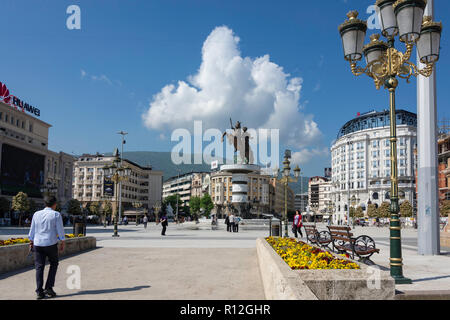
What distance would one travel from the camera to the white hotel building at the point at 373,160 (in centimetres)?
10300

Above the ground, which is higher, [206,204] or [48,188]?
[48,188]

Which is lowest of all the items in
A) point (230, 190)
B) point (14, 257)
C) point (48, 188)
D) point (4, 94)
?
point (14, 257)

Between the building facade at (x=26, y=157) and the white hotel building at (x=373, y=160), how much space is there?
233 ft

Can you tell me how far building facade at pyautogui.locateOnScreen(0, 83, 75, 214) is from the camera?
58.5 meters

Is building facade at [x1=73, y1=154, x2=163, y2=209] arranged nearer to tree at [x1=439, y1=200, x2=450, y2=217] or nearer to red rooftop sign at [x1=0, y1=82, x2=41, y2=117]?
red rooftop sign at [x1=0, y1=82, x2=41, y2=117]

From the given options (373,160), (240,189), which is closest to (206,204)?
(373,160)

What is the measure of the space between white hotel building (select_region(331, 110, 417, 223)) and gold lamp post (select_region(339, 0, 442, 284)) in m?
94.9

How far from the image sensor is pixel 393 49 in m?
8.84

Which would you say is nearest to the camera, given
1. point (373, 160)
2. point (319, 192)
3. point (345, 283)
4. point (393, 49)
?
point (345, 283)

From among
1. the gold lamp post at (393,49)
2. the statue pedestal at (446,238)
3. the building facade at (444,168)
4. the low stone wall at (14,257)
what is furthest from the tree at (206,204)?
the gold lamp post at (393,49)

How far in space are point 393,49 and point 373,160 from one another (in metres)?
109

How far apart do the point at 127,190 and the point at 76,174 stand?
51.3 feet

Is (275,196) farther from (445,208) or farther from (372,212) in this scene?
(445,208)

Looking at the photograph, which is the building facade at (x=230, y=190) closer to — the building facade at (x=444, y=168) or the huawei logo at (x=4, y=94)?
the building facade at (x=444, y=168)
